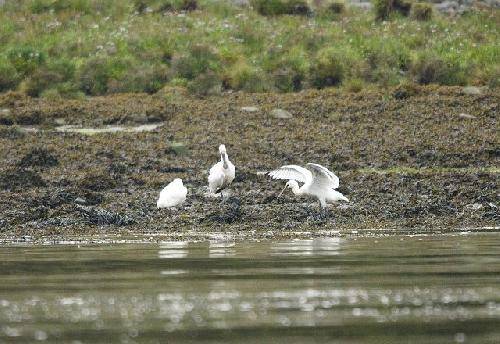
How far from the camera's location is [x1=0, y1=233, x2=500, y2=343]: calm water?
37.2 feet

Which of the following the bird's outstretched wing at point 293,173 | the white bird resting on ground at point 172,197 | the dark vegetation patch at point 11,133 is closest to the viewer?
the white bird resting on ground at point 172,197

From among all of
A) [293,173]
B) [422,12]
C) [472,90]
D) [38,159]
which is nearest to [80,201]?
[293,173]

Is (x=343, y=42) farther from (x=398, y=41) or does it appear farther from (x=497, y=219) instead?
(x=497, y=219)

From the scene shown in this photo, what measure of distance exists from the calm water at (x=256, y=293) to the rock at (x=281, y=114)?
16.9 m

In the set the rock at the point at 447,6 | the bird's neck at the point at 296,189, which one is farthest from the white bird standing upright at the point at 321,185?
the rock at the point at 447,6

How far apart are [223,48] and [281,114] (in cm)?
819

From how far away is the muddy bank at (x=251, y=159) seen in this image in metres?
23.7

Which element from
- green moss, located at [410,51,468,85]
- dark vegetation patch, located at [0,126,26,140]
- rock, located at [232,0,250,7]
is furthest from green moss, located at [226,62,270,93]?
dark vegetation patch, located at [0,126,26,140]

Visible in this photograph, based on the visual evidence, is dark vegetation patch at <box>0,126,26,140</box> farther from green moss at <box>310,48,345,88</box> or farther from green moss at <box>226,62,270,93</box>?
green moss at <box>310,48,345,88</box>

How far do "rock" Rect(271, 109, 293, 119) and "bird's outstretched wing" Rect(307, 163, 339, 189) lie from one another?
11989mm

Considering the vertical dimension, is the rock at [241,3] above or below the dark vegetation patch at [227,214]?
below

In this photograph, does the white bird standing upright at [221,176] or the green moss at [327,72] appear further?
the green moss at [327,72]

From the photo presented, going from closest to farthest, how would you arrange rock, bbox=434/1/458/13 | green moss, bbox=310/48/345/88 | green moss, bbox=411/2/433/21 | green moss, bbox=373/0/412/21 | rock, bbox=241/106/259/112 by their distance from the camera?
rock, bbox=241/106/259/112
green moss, bbox=310/48/345/88
green moss, bbox=411/2/433/21
green moss, bbox=373/0/412/21
rock, bbox=434/1/458/13

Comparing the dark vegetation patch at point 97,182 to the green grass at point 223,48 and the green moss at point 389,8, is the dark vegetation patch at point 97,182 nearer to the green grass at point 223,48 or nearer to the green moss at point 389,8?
the green grass at point 223,48
